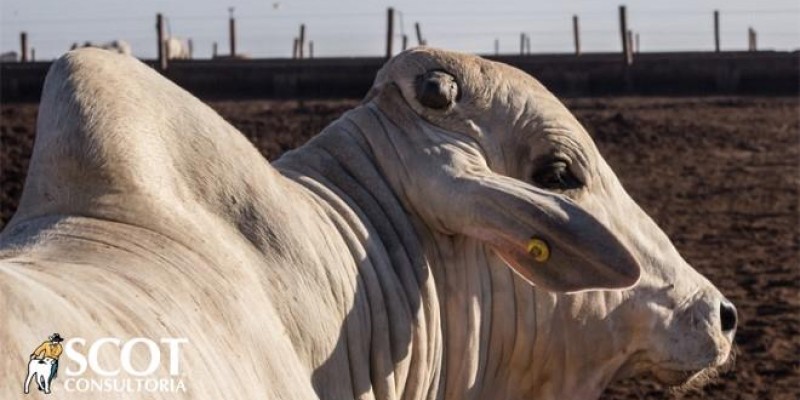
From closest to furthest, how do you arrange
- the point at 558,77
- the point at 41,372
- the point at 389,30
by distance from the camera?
the point at 41,372 → the point at 558,77 → the point at 389,30

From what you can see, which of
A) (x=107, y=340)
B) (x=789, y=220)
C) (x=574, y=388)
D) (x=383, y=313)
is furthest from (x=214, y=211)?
(x=789, y=220)

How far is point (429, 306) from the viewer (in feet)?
13.2

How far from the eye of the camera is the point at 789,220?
1399 centimetres

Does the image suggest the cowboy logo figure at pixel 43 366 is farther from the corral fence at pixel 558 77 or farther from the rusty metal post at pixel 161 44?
the rusty metal post at pixel 161 44

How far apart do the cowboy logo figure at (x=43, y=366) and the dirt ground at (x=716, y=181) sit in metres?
5.84

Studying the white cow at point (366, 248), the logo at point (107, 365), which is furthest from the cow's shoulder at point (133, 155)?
the logo at point (107, 365)

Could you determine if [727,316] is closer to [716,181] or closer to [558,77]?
[716,181]

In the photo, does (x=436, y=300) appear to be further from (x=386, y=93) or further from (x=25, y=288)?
(x=25, y=288)

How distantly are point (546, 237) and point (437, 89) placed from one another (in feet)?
1.55

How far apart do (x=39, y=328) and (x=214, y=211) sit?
922 millimetres

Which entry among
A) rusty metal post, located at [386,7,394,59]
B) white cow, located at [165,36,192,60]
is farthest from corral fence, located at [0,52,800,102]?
white cow, located at [165,36,192,60]

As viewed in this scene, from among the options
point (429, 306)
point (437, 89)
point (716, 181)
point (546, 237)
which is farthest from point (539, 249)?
point (716, 181)

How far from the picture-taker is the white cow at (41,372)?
8.55ft

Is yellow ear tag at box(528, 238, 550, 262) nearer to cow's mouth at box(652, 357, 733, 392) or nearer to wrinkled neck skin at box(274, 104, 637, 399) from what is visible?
wrinkled neck skin at box(274, 104, 637, 399)
